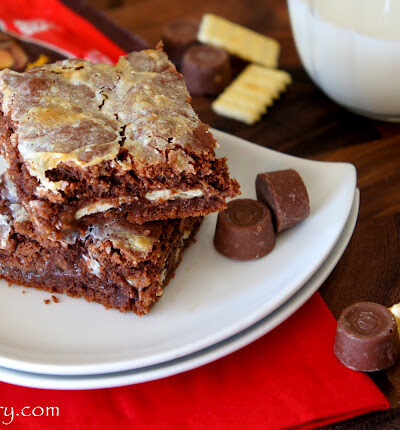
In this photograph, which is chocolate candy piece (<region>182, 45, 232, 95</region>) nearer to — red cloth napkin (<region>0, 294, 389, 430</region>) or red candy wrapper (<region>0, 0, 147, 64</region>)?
red candy wrapper (<region>0, 0, 147, 64</region>)

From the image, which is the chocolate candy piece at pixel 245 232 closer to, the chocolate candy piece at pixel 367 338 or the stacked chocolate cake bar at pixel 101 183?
the stacked chocolate cake bar at pixel 101 183

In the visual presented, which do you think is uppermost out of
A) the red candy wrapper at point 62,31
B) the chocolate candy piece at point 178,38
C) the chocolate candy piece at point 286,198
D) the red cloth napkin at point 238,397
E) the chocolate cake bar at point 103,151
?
the chocolate cake bar at point 103,151

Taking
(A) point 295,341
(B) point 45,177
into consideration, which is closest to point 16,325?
(B) point 45,177

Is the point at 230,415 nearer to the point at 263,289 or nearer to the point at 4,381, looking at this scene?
the point at 263,289

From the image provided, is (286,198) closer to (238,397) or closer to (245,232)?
(245,232)

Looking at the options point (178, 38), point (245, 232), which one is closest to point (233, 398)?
point (245, 232)

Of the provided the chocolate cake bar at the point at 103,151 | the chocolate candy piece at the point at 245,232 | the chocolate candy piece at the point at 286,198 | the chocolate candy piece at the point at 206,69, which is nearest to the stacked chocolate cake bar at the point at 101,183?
the chocolate cake bar at the point at 103,151

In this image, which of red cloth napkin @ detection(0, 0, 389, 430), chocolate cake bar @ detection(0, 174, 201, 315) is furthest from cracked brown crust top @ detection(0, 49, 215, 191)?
red cloth napkin @ detection(0, 0, 389, 430)
